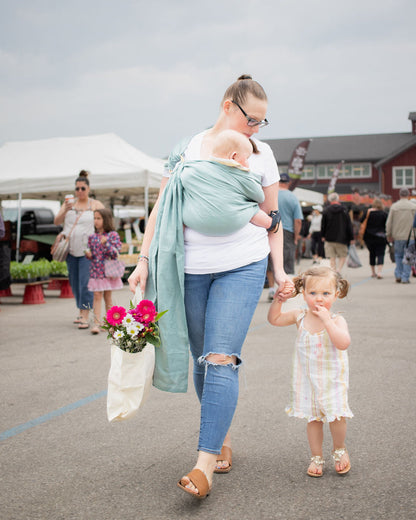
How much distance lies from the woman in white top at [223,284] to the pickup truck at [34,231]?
11990 mm

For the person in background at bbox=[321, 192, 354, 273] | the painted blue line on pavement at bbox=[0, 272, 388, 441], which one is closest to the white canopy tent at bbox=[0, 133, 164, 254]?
the person in background at bbox=[321, 192, 354, 273]

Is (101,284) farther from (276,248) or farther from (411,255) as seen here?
(411,255)

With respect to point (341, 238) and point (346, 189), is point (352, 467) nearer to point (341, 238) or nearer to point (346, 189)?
point (341, 238)

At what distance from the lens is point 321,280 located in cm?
312

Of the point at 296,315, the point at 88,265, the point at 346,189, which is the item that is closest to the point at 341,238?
the point at 88,265

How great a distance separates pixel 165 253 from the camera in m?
2.92

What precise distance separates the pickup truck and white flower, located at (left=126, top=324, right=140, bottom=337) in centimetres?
1210

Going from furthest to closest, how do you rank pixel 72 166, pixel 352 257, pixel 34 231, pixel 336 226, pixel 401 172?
pixel 401 172
pixel 34 231
pixel 352 257
pixel 72 166
pixel 336 226

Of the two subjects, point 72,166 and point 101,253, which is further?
point 72,166

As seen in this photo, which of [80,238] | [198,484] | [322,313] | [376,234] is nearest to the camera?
[198,484]

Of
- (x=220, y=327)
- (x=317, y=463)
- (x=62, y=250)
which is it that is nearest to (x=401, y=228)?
(x=62, y=250)

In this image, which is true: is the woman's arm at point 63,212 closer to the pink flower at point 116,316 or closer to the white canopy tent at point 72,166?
the white canopy tent at point 72,166

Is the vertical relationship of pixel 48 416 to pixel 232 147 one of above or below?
below

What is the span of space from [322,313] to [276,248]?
39cm
